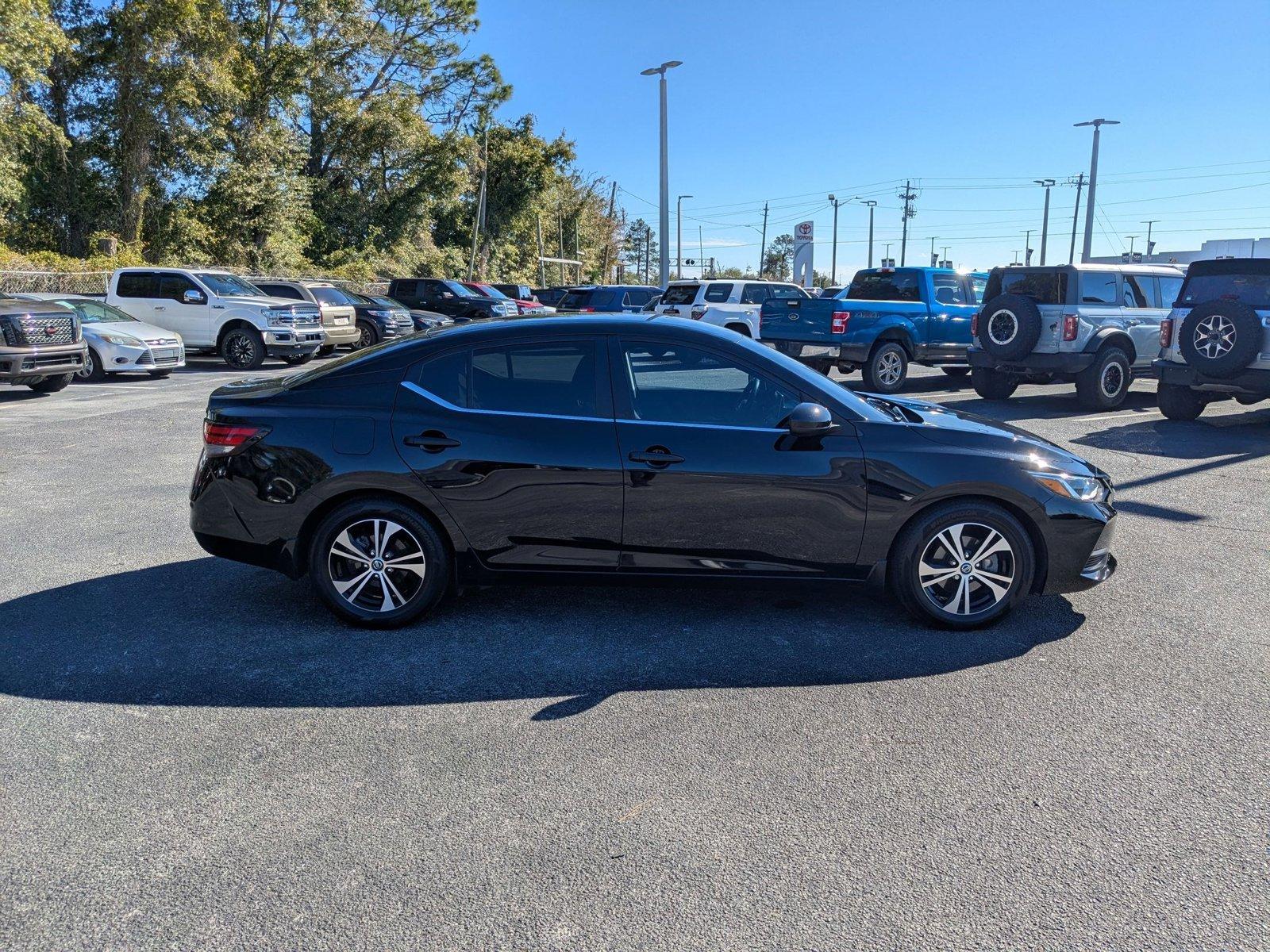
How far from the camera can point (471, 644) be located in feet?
15.0

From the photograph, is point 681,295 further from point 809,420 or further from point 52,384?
point 809,420

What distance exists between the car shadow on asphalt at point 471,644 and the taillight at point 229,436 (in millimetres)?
857

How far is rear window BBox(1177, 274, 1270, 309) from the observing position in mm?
11055

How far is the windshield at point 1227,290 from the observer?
1105cm

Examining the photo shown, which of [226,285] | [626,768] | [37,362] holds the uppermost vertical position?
[226,285]

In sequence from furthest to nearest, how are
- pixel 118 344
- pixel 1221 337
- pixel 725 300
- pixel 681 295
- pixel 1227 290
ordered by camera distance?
pixel 681 295 → pixel 725 300 → pixel 118 344 → pixel 1227 290 → pixel 1221 337

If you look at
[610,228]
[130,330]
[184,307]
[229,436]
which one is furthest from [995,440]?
[610,228]

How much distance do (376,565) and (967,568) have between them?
2826mm

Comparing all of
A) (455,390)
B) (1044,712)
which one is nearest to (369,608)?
(455,390)

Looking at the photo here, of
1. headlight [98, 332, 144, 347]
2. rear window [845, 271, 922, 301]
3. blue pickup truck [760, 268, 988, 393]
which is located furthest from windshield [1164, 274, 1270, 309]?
headlight [98, 332, 144, 347]

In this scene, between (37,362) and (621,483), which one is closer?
(621,483)

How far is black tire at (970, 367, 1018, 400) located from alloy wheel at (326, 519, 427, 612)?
427 inches

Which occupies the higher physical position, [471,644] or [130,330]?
[130,330]

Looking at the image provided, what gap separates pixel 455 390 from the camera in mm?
4793
